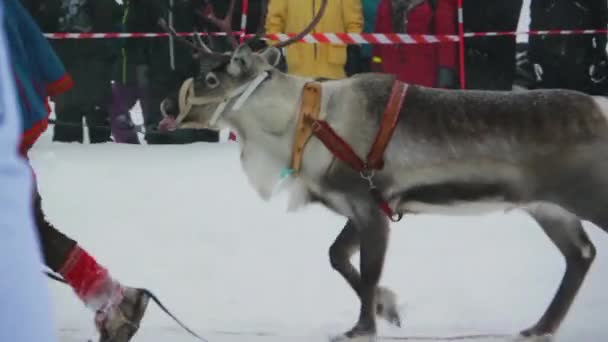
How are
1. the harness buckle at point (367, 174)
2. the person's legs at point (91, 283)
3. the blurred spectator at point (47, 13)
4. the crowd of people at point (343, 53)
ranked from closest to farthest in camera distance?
the person's legs at point (91, 283) < the harness buckle at point (367, 174) < the crowd of people at point (343, 53) < the blurred spectator at point (47, 13)

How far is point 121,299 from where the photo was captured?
1.62m

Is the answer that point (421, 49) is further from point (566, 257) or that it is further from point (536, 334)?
point (536, 334)

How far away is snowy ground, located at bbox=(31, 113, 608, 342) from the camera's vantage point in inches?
73.0

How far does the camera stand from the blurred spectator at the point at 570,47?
3.58 m

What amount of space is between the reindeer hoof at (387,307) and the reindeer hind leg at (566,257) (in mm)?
276

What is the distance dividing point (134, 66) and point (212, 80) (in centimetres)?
219

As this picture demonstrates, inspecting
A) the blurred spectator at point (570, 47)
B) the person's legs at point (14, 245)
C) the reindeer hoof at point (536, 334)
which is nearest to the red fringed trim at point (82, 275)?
the reindeer hoof at point (536, 334)

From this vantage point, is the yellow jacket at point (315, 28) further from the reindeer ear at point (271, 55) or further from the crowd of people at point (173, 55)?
the reindeer ear at point (271, 55)

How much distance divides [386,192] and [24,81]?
0.72 metres

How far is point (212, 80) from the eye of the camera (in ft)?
5.79

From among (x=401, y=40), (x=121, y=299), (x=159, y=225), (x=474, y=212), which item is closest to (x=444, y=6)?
(x=401, y=40)

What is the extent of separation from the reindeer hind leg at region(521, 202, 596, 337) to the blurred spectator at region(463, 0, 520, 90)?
1.83m

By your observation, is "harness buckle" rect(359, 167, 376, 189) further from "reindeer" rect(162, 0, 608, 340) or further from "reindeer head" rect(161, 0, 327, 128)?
"reindeer head" rect(161, 0, 327, 128)

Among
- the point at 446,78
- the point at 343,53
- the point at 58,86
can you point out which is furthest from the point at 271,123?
the point at 446,78
